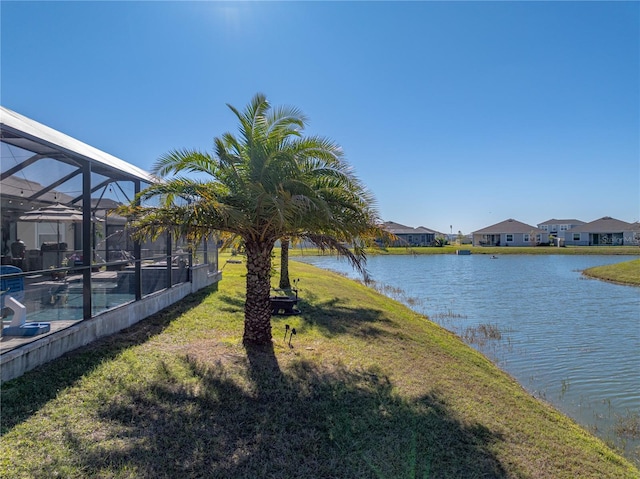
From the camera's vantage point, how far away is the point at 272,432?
15.3ft

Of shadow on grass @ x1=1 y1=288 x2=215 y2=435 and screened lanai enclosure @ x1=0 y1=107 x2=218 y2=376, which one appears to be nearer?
shadow on grass @ x1=1 y1=288 x2=215 y2=435

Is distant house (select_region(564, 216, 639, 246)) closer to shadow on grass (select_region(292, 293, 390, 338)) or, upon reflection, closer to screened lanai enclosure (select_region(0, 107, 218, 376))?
shadow on grass (select_region(292, 293, 390, 338))

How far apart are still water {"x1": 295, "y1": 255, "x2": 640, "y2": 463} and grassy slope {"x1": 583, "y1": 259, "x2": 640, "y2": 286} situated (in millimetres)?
1912

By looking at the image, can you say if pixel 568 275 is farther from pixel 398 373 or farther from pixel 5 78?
pixel 5 78

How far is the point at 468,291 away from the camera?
22.6 metres

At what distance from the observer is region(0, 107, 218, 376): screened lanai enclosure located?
5.67 metres

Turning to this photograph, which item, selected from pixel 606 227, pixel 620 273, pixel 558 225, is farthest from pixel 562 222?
pixel 620 273

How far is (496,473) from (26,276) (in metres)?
6.50

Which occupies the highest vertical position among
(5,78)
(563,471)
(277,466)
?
(5,78)

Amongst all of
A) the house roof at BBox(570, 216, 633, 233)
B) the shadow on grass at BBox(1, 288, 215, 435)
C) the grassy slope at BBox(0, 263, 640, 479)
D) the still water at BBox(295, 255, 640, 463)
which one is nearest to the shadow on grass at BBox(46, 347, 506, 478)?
the grassy slope at BBox(0, 263, 640, 479)

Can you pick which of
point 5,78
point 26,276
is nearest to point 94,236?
point 26,276

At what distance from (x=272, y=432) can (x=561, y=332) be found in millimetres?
12347

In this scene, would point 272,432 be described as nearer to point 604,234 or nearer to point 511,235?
point 511,235

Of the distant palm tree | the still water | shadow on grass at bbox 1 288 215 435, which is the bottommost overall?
the still water
